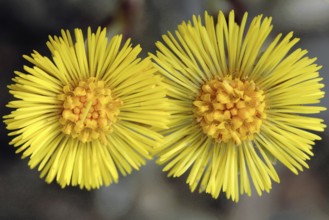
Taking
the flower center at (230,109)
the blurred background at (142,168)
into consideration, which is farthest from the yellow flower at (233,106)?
the blurred background at (142,168)

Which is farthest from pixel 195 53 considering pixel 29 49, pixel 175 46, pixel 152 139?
pixel 29 49

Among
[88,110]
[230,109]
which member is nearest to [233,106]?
[230,109]

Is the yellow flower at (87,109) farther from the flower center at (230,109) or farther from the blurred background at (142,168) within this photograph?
the blurred background at (142,168)

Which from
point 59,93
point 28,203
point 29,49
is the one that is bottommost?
point 28,203

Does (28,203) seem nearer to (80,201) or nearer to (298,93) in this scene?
(80,201)

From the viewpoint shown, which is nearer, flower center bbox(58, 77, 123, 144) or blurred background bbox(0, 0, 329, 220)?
flower center bbox(58, 77, 123, 144)

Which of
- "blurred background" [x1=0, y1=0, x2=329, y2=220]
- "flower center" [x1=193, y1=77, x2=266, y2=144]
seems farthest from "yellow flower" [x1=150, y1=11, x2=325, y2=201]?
"blurred background" [x1=0, y1=0, x2=329, y2=220]

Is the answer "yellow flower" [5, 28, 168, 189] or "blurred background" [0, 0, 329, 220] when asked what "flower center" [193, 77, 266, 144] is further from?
"blurred background" [0, 0, 329, 220]
